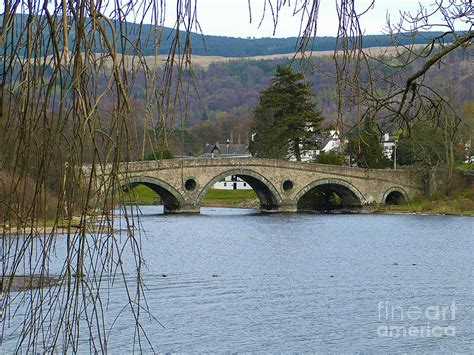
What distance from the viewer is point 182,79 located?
89.8 inches

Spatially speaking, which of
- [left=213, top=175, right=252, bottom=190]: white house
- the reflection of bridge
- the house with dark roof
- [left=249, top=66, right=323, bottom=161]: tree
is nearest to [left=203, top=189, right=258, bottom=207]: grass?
[left=249, top=66, right=323, bottom=161]: tree

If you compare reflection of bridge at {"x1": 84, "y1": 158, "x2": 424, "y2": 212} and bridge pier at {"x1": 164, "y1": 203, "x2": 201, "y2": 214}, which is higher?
reflection of bridge at {"x1": 84, "y1": 158, "x2": 424, "y2": 212}

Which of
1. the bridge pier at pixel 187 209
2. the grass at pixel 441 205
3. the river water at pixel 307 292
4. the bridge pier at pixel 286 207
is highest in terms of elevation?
the grass at pixel 441 205

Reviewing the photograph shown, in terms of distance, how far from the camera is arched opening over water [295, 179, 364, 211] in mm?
46438

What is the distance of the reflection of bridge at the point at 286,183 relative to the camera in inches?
1716

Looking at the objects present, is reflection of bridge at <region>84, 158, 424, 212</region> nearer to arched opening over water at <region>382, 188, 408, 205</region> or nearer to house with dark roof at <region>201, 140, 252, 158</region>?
arched opening over water at <region>382, 188, 408, 205</region>

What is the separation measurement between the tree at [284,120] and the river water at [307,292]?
45.1 ft

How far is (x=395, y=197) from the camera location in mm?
49000

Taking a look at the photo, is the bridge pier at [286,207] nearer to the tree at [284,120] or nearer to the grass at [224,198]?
the tree at [284,120]

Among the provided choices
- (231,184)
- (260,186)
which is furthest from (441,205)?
(231,184)

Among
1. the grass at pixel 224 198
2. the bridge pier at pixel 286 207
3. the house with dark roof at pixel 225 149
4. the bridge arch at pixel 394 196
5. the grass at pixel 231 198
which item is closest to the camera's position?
the bridge pier at pixel 286 207

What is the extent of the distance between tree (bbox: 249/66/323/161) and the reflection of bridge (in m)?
2.06

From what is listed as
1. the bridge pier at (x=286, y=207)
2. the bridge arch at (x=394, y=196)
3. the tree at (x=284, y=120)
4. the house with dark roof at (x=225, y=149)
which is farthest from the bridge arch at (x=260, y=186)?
the house with dark roof at (x=225, y=149)

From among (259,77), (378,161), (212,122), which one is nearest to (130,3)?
(378,161)
